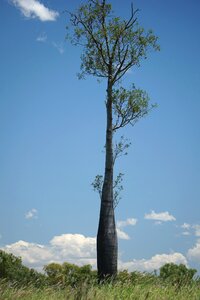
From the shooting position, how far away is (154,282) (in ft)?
48.7

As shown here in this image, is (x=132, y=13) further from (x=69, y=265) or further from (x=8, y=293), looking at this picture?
(x=69, y=265)

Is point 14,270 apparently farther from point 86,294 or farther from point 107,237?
point 86,294

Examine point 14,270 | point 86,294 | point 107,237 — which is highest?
point 107,237

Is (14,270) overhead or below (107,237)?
below

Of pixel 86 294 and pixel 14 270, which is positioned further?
pixel 14 270

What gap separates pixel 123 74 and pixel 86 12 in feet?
10.1

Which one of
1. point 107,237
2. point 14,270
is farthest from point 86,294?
point 14,270

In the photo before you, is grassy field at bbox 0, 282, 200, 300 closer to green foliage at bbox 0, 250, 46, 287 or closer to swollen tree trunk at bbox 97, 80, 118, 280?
swollen tree trunk at bbox 97, 80, 118, 280

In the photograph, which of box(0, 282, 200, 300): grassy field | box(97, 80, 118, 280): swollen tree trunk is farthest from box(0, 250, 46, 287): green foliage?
box(0, 282, 200, 300): grassy field

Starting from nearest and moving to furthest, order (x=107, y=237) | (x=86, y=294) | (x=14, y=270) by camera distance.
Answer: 1. (x=86, y=294)
2. (x=107, y=237)
3. (x=14, y=270)

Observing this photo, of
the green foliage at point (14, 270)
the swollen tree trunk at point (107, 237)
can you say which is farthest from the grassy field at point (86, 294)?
the green foliage at point (14, 270)

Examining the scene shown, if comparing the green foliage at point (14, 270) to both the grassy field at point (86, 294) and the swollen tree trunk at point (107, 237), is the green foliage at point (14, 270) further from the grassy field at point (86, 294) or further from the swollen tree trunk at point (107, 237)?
the grassy field at point (86, 294)

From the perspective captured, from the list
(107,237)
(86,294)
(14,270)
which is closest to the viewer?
(86,294)

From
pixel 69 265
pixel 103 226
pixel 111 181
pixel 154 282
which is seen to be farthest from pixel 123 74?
pixel 69 265
